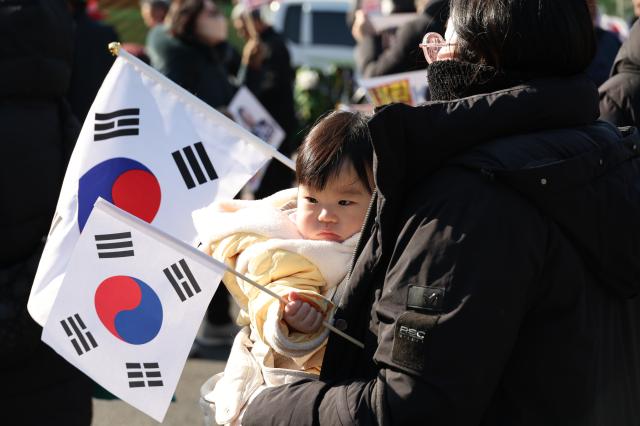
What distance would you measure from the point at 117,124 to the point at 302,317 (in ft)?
3.10

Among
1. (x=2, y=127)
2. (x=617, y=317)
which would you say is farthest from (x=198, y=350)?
(x=617, y=317)

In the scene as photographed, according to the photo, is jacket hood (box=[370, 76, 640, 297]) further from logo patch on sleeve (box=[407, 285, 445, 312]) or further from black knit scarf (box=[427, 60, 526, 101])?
logo patch on sleeve (box=[407, 285, 445, 312])

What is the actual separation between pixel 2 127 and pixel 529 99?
184cm

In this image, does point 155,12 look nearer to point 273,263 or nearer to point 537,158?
point 273,263

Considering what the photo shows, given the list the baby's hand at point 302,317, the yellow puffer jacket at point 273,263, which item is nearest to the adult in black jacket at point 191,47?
the yellow puffer jacket at point 273,263

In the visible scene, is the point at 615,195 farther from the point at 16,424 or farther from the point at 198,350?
the point at 198,350

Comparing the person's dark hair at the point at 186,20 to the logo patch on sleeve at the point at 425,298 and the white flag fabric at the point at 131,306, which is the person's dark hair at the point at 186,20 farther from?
the logo patch on sleeve at the point at 425,298

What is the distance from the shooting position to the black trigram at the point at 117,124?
2.56 meters

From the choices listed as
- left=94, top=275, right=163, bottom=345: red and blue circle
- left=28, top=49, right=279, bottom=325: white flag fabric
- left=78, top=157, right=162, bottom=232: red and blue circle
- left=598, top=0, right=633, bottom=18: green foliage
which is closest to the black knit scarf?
left=94, top=275, right=163, bottom=345: red and blue circle

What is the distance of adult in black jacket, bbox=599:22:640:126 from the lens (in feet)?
10.8

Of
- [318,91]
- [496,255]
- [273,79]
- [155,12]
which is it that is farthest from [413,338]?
[318,91]

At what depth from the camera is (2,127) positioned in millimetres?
2930

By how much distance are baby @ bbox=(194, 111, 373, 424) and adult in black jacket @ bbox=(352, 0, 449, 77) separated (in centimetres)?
278

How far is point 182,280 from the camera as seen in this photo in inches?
79.1
